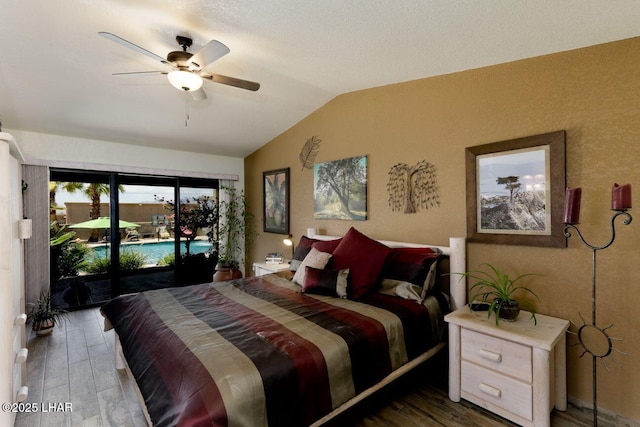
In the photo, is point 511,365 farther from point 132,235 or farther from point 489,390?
point 132,235

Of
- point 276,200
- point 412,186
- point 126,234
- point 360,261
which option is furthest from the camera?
point 276,200

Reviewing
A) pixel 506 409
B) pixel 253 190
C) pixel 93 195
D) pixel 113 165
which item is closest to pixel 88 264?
pixel 93 195

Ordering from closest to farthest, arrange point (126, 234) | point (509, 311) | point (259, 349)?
point (259, 349), point (509, 311), point (126, 234)


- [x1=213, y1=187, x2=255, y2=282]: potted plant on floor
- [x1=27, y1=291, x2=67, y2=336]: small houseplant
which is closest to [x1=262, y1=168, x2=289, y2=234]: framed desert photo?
[x1=213, y1=187, x2=255, y2=282]: potted plant on floor

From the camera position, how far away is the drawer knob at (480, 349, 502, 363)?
6.17 ft

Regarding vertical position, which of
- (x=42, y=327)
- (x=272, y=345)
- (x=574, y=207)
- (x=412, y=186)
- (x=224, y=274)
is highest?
(x=412, y=186)

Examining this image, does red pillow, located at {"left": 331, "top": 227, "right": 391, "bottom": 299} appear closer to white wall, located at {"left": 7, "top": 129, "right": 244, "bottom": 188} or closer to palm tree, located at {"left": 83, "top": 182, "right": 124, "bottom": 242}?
white wall, located at {"left": 7, "top": 129, "right": 244, "bottom": 188}

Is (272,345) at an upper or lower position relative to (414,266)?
lower

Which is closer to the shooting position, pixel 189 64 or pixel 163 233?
pixel 189 64

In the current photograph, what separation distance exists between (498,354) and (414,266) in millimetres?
828

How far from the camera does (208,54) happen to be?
1965 mm

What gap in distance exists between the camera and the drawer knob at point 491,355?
1881 mm

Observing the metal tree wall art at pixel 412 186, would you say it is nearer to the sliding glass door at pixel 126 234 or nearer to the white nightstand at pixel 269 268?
the white nightstand at pixel 269 268

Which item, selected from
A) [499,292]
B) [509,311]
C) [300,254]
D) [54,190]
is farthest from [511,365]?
[54,190]
